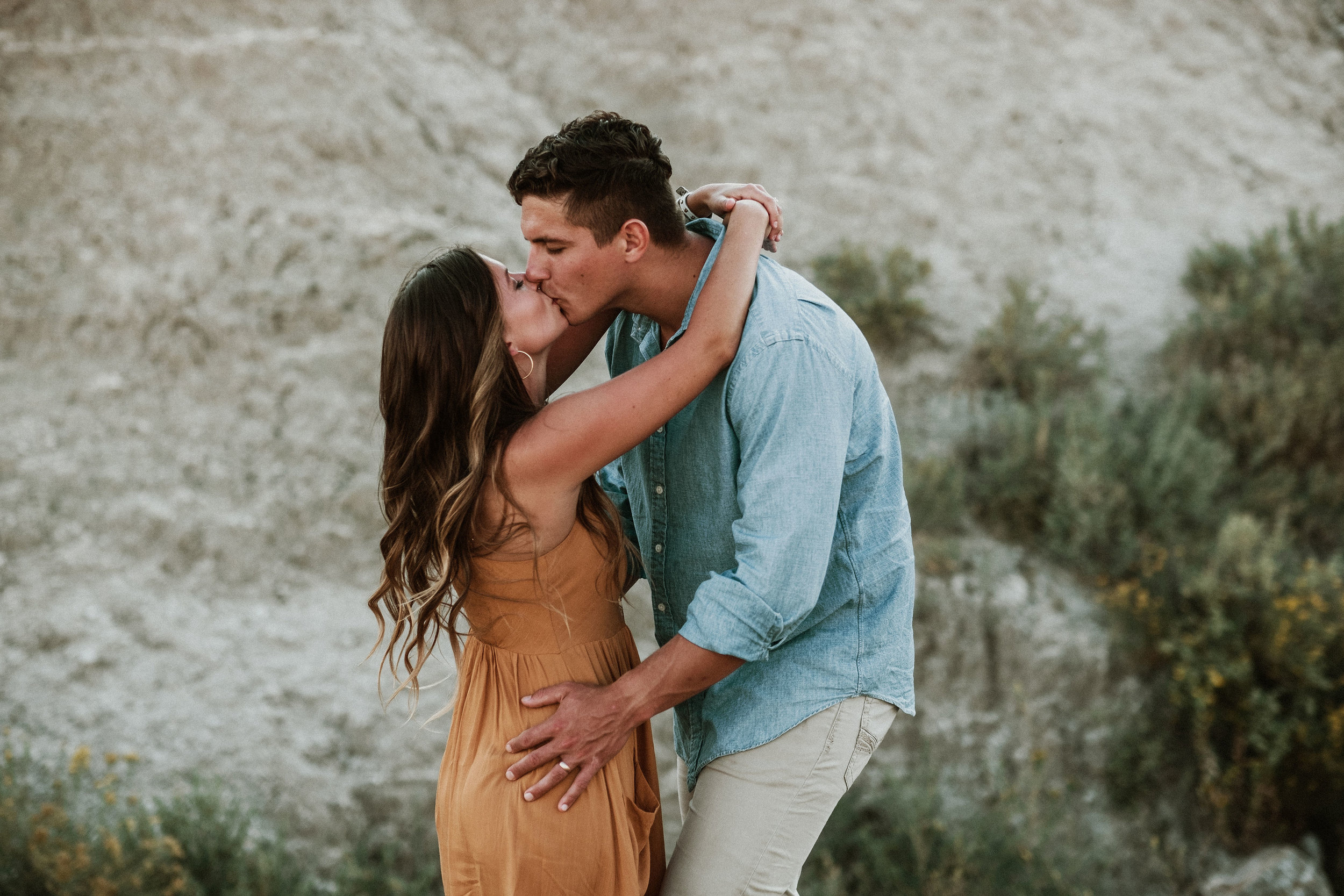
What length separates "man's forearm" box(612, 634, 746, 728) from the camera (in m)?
2.21

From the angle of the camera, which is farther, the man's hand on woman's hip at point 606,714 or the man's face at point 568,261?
the man's face at point 568,261

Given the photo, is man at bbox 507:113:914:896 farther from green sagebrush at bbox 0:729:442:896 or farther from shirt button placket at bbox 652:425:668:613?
green sagebrush at bbox 0:729:442:896

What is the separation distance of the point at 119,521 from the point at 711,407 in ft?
12.9

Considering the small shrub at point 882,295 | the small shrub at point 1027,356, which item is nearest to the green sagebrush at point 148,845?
the small shrub at point 882,295

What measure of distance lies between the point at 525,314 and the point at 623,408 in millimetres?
395

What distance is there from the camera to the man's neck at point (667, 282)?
260 cm

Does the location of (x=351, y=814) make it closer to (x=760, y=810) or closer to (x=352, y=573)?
(x=352, y=573)

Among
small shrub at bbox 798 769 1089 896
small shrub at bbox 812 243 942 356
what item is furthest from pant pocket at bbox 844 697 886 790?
small shrub at bbox 812 243 942 356

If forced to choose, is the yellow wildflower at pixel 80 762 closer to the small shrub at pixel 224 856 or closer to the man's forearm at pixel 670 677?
the small shrub at pixel 224 856

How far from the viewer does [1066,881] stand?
410 cm

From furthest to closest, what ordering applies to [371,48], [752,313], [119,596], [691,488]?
[371,48]
[119,596]
[691,488]
[752,313]

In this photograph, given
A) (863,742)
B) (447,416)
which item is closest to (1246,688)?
(863,742)

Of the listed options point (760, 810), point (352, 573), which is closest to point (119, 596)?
point (352, 573)

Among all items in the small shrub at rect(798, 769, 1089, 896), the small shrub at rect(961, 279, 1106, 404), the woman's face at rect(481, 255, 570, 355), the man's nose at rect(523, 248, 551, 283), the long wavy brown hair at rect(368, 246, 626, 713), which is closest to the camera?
the long wavy brown hair at rect(368, 246, 626, 713)
